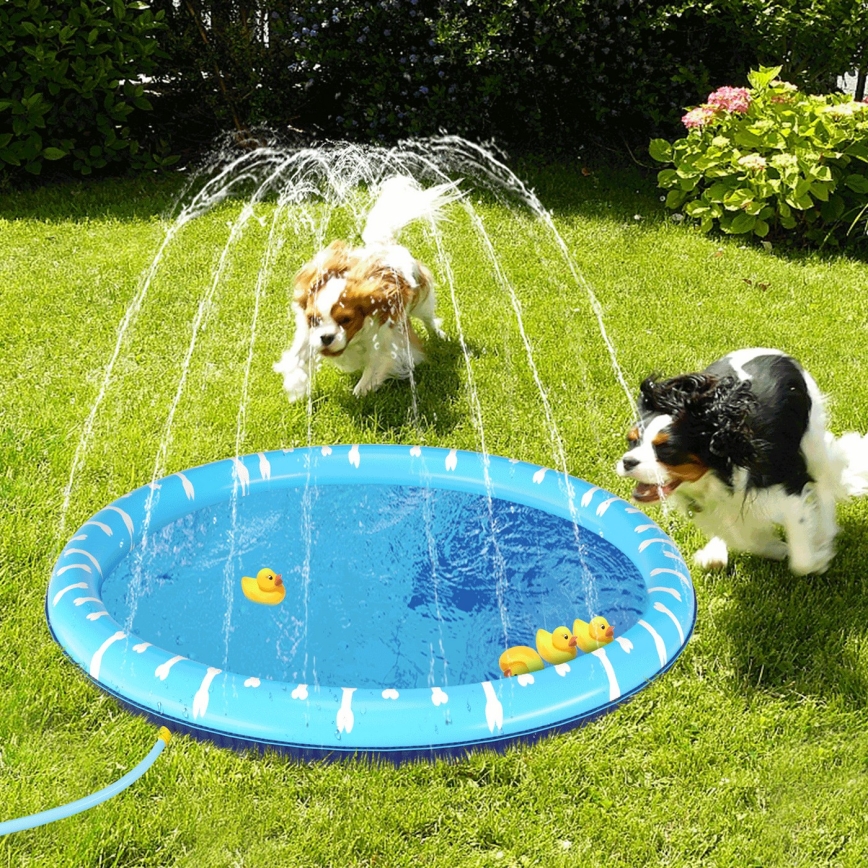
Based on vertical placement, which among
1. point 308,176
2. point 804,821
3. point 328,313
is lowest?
point 308,176

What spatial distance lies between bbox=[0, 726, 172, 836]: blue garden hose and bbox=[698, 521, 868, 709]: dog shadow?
5.93ft

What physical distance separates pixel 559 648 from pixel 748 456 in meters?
0.87

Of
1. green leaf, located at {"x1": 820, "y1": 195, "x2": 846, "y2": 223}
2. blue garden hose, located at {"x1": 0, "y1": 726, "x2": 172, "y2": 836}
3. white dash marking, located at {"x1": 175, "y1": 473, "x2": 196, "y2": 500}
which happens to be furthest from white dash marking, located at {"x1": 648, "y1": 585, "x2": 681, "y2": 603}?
green leaf, located at {"x1": 820, "y1": 195, "x2": 846, "y2": 223}

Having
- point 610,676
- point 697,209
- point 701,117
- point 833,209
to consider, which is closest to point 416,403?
point 610,676

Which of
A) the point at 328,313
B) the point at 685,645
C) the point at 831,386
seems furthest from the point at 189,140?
the point at 685,645

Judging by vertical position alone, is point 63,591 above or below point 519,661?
above

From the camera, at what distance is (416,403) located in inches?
195

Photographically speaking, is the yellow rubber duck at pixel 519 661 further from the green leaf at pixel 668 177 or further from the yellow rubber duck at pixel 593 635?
the green leaf at pixel 668 177

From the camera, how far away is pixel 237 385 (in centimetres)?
511

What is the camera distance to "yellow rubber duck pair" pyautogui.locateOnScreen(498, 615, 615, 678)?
126 inches

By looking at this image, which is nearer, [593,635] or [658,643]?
[658,643]

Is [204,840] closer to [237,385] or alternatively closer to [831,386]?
[237,385]

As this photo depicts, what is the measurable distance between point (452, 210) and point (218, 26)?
274 centimetres

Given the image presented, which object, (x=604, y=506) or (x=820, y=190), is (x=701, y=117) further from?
(x=604, y=506)
